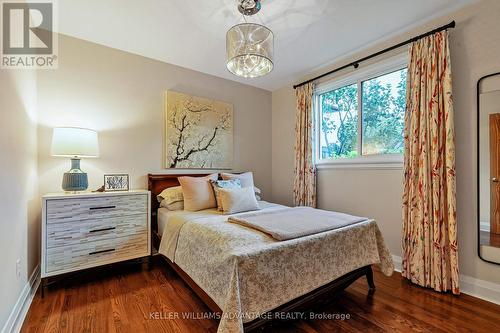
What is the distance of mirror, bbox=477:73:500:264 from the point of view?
75.7 inches

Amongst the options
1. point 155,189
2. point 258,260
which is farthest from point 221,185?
point 258,260

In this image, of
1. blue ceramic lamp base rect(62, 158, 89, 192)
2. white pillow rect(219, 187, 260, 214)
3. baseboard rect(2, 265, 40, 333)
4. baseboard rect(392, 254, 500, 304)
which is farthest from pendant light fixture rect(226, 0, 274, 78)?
baseboard rect(392, 254, 500, 304)

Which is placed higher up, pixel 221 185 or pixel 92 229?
pixel 221 185

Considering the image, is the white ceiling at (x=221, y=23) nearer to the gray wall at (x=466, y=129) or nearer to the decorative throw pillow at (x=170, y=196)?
the gray wall at (x=466, y=129)

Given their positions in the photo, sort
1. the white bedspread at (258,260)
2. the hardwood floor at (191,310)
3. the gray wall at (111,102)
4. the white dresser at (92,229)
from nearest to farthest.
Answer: the white bedspread at (258,260), the hardwood floor at (191,310), the white dresser at (92,229), the gray wall at (111,102)

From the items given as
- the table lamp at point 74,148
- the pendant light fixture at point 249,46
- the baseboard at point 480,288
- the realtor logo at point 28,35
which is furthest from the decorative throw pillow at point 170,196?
the baseboard at point 480,288

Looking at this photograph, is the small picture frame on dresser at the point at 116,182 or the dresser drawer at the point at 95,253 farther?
the small picture frame on dresser at the point at 116,182

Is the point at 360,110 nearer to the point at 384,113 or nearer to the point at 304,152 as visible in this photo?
the point at 384,113

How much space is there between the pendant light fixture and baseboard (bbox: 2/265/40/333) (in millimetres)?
2303

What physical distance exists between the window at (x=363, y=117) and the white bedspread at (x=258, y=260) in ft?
3.67

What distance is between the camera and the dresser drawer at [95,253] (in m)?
2.05

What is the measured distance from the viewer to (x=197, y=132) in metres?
3.29

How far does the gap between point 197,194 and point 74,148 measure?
124 cm

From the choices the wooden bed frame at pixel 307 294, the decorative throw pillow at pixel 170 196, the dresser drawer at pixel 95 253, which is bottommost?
the wooden bed frame at pixel 307 294
